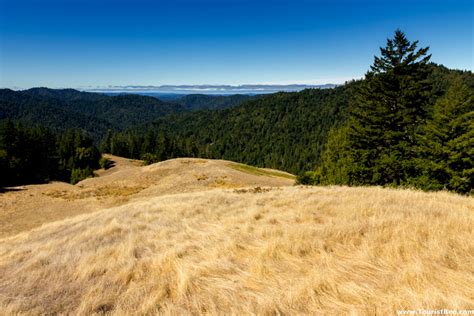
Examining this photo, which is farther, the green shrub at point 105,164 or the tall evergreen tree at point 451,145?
the green shrub at point 105,164

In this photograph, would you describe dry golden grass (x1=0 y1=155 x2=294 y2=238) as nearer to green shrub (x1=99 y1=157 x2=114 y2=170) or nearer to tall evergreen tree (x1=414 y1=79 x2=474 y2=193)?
tall evergreen tree (x1=414 y1=79 x2=474 y2=193)

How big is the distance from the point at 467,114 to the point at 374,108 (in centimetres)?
660

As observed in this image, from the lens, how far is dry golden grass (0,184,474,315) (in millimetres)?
3961

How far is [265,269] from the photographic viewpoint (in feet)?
17.2

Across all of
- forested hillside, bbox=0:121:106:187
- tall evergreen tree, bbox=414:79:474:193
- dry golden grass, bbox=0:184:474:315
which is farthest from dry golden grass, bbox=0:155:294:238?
forested hillside, bbox=0:121:106:187

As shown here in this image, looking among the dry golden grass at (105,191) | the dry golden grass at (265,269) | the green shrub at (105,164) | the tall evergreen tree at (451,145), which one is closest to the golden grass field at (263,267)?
the dry golden grass at (265,269)

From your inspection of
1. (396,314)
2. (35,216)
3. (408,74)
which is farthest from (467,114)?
(35,216)

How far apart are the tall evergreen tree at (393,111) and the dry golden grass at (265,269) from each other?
53.7 ft

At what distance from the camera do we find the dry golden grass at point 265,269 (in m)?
3.96

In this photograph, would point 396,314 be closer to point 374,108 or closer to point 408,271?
point 408,271

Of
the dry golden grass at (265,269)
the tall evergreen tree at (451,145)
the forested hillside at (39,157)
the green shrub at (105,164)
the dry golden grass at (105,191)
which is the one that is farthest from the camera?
the green shrub at (105,164)

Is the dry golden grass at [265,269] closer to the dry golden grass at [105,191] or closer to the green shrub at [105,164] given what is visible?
the dry golden grass at [105,191]

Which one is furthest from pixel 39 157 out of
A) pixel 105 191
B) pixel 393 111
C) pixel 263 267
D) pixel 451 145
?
pixel 451 145

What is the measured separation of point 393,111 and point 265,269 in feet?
75.8
